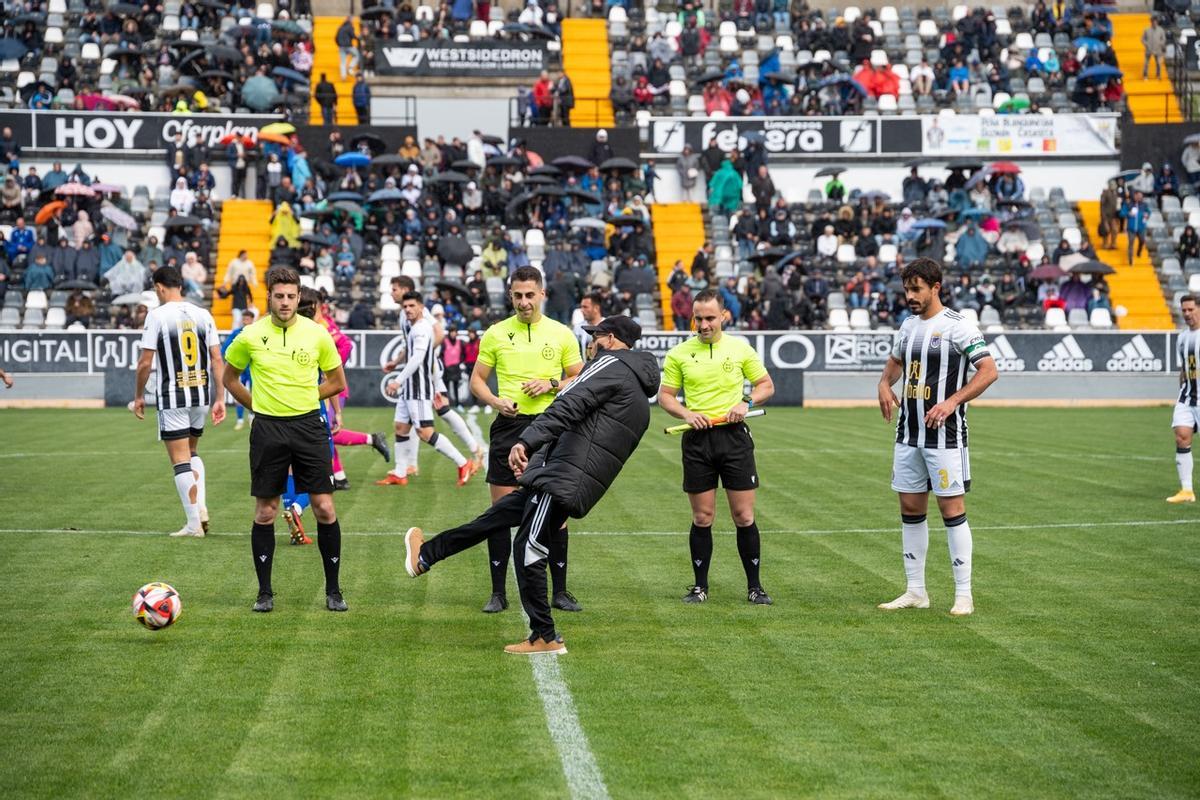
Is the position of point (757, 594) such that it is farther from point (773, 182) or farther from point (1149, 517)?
point (773, 182)

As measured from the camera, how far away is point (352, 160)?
3909 centimetres

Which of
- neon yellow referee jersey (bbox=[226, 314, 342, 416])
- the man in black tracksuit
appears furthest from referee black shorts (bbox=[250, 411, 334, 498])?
the man in black tracksuit

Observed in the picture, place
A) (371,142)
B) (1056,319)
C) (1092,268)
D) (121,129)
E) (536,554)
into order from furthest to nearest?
1. (121,129)
2. (371,142)
3. (1092,268)
4. (1056,319)
5. (536,554)

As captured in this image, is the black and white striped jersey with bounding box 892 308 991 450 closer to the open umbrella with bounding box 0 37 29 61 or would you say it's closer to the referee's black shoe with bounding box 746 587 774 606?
the referee's black shoe with bounding box 746 587 774 606

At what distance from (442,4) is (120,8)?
983cm

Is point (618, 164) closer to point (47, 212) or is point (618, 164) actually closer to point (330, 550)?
point (47, 212)

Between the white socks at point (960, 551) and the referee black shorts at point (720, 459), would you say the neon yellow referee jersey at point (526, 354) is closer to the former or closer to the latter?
the referee black shorts at point (720, 459)

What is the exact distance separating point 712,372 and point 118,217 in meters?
30.8

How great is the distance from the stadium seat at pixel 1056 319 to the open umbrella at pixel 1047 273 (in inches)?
49.6

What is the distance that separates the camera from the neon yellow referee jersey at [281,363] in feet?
32.8

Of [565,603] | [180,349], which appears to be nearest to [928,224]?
[180,349]

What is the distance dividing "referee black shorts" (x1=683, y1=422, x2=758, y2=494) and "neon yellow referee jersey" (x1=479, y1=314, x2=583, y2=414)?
106 centimetres

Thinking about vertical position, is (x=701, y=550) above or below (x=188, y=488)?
below

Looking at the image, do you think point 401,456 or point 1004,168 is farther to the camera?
point 1004,168
